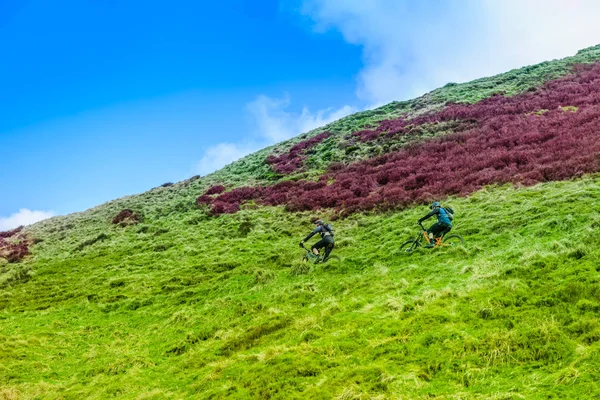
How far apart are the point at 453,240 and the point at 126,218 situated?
30175 mm

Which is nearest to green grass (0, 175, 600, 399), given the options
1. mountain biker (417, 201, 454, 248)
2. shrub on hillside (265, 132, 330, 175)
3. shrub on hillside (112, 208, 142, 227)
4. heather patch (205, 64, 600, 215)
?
mountain biker (417, 201, 454, 248)

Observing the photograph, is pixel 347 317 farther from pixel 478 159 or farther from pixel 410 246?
pixel 478 159

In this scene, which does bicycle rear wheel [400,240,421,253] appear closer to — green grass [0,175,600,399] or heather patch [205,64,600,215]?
green grass [0,175,600,399]

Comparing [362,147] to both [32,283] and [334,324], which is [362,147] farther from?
[334,324]

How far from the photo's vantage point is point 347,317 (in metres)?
10.6

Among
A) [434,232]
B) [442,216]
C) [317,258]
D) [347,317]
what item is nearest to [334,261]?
[317,258]

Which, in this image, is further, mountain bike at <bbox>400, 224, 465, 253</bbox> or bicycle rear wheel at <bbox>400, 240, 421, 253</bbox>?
bicycle rear wheel at <bbox>400, 240, 421, 253</bbox>

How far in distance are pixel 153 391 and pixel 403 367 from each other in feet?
18.6

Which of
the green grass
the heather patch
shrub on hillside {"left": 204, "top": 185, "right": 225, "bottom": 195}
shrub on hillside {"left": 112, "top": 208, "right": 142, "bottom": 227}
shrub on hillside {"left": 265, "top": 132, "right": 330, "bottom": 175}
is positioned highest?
shrub on hillside {"left": 265, "top": 132, "right": 330, "bottom": 175}

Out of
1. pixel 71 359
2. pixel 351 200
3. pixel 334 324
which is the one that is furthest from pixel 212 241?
pixel 334 324

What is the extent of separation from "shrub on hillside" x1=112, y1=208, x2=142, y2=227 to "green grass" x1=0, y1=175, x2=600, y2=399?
1164cm

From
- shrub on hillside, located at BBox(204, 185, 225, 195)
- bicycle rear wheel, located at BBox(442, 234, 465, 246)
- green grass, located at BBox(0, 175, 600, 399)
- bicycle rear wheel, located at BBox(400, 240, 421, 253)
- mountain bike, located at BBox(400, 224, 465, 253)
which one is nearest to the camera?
green grass, located at BBox(0, 175, 600, 399)

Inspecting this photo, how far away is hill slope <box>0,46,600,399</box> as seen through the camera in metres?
7.63

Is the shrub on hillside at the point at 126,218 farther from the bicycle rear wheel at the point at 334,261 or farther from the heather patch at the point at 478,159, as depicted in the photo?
the bicycle rear wheel at the point at 334,261
